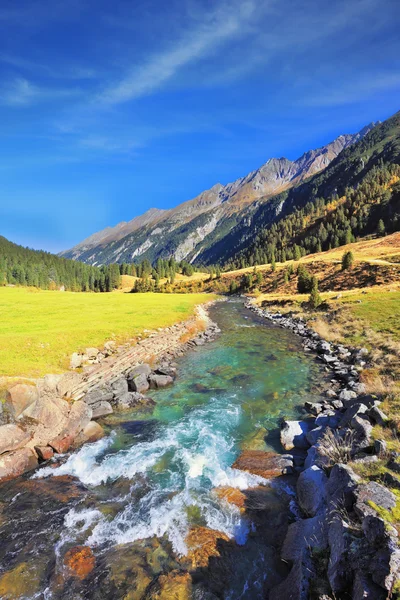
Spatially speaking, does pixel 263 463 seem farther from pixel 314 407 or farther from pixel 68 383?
pixel 68 383

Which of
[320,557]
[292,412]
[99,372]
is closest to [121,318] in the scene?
[99,372]

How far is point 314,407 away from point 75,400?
15517 millimetres

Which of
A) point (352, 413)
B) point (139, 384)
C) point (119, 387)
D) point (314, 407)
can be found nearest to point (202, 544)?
point (352, 413)

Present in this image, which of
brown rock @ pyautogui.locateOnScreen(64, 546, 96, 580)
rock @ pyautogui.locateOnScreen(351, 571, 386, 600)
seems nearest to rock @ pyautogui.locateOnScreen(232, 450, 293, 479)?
brown rock @ pyautogui.locateOnScreen(64, 546, 96, 580)

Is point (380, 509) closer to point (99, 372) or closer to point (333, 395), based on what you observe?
point (333, 395)

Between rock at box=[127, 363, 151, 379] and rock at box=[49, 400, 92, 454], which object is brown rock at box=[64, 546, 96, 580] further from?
rock at box=[127, 363, 151, 379]

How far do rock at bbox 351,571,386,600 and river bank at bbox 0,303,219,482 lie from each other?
13503mm

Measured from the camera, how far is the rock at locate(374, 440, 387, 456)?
9.70m

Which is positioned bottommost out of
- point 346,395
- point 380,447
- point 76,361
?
point 346,395

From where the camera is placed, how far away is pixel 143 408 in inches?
758

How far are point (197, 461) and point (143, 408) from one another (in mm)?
6968

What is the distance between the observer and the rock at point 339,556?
6027 mm

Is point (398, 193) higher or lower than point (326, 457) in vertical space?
higher

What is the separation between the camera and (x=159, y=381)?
2303 cm
